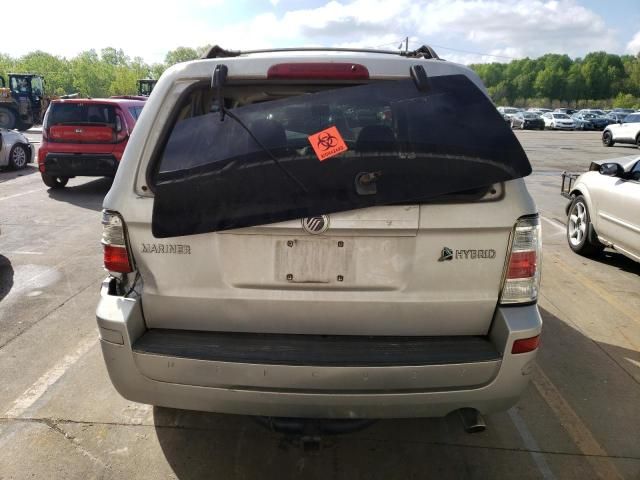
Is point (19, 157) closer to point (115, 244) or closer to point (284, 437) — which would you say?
point (115, 244)

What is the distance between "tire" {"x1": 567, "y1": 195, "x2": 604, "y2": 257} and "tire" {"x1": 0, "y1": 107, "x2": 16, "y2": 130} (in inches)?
1143

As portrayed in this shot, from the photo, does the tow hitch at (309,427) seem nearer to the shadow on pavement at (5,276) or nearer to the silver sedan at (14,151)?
the shadow on pavement at (5,276)

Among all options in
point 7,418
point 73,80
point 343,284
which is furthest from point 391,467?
point 73,80

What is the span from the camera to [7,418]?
321 cm

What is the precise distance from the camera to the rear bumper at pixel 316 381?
2.26 meters

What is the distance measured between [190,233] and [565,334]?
3574 millimetres

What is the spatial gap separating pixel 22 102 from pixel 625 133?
1252 inches

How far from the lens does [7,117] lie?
91.4ft

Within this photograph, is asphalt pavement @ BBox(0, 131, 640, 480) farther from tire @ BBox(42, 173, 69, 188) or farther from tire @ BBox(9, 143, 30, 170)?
tire @ BBox(9, 143, 30, 170)

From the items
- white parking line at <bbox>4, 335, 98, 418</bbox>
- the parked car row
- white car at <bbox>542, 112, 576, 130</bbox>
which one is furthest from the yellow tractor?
white car at <bbox>542, 112, 576, 130</bbox>

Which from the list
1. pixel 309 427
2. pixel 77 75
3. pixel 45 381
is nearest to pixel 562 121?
pixel 45 381

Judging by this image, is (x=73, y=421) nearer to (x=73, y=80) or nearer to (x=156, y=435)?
(x=156, y=435)

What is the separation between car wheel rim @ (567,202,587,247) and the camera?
682 cm

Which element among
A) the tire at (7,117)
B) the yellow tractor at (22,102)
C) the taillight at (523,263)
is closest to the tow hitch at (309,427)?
the taillight at (523,263)
